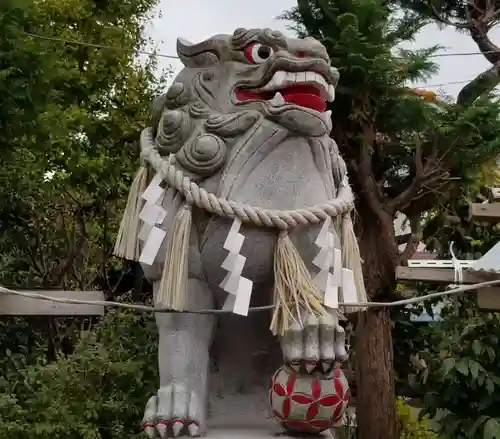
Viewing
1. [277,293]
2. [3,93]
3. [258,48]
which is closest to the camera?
[277,293]

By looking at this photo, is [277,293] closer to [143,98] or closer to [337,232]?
[337,232]

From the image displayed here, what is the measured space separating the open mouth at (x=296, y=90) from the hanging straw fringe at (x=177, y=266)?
35 cm

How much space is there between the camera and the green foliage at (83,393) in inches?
104

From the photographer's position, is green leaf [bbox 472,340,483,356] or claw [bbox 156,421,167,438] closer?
claw [bbox 156,421,167,438]

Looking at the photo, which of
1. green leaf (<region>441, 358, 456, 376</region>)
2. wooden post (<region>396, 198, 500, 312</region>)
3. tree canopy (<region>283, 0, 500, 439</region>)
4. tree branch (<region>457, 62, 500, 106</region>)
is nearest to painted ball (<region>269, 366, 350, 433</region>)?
wooden post (<region>396, 198, 500, 312</region>)

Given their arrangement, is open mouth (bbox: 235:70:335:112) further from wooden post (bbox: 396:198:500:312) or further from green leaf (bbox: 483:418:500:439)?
green leaf (bbox: 483:418:500:439)

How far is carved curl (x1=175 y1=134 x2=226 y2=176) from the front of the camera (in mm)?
1804

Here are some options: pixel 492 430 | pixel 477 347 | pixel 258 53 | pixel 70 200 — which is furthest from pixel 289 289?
pixel 70 200

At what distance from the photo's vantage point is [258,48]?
6.18 feet

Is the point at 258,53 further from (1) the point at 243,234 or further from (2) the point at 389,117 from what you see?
(2) the point at 389,117

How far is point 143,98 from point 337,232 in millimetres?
2736

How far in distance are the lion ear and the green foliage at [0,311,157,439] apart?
131 centimetres

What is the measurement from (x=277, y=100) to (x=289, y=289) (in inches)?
18.2

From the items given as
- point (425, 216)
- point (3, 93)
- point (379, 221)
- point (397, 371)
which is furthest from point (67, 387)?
point (425, 216)
